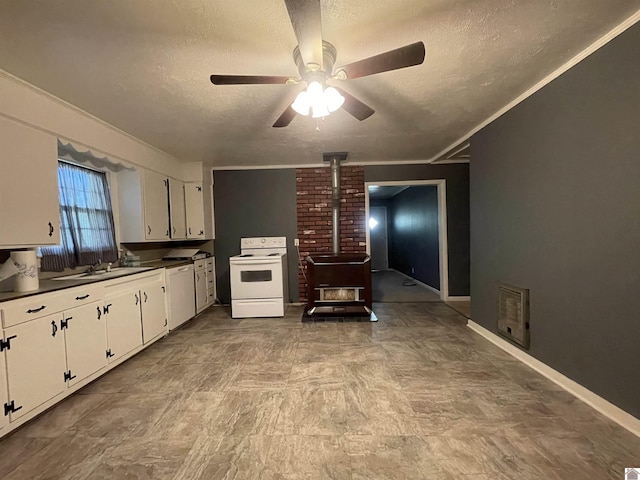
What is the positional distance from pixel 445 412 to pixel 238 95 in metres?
2.71

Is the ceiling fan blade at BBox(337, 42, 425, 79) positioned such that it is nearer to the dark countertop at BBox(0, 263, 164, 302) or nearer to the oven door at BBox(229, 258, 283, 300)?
the dark countertop at BBox(0, 263, 164, 302)

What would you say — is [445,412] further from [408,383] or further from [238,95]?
[238,95]

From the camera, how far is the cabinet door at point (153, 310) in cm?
300

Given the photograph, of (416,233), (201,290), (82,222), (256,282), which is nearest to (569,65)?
(256,282)

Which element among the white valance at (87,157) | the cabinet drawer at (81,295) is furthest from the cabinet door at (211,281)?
the cabinet drawer at (81,295)

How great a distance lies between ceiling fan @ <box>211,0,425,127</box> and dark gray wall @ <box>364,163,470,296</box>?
2.79 metres

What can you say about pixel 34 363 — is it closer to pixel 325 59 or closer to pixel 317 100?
pixel 317 100

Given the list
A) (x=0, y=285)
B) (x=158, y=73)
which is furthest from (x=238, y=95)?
(x=0, y=285)

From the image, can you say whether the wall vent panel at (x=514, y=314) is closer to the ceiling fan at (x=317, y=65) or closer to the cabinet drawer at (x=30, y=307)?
the ceiling fan at (x=317, y=65)

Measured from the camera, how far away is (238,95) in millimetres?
2332

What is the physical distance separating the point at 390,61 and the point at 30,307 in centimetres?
259

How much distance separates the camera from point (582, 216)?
1.95 metres

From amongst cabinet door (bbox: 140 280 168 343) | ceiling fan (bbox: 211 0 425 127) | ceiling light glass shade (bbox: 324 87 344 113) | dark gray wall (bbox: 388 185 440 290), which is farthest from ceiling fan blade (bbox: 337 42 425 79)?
dark gray wall (bbox: 388 185 440 290)

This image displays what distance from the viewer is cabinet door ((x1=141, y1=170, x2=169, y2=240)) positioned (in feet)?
11.7
